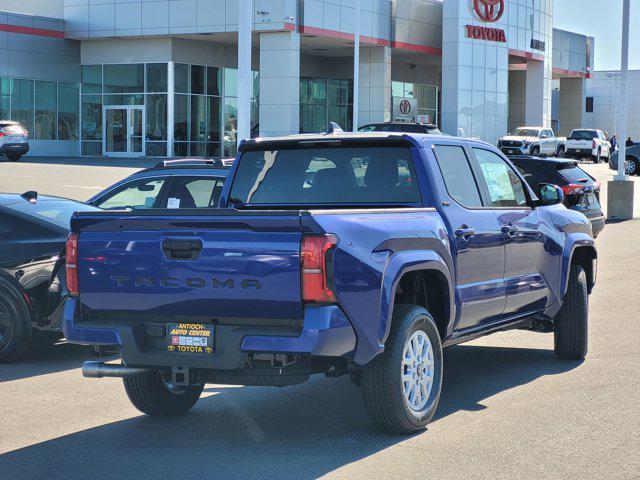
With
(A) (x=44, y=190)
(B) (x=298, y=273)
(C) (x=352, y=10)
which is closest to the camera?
(B) (x=298, y=273)

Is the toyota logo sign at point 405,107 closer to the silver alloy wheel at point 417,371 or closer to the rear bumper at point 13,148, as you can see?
the rear bumper at point 13,148

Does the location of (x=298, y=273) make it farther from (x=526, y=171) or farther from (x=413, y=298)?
(x=526, y=171)

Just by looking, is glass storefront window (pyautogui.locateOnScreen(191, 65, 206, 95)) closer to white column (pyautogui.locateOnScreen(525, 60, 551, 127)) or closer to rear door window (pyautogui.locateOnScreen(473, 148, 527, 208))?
white column (pyautogui.locateOnScreen(525, 60, 551, 127))

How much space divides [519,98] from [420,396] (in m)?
73.2

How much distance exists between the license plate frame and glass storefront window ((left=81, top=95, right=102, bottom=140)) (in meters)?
51.8

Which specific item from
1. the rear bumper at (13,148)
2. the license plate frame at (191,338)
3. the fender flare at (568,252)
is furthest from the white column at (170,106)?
the license plate frame at (191,338)

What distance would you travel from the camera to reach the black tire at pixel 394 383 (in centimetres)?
632

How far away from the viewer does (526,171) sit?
1884 cm

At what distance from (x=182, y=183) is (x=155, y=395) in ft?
14.3

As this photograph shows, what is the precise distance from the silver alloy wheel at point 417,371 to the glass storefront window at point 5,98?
50439 mm

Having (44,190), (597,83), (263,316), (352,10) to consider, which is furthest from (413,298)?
(597,83)

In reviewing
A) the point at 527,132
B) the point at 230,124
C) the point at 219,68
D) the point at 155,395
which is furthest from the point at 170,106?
the point at 155,395

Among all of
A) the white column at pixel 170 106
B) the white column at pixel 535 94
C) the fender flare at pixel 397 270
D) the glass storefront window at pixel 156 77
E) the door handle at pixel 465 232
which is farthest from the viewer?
the white column at pixel 535 94

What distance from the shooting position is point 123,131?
55.3m
